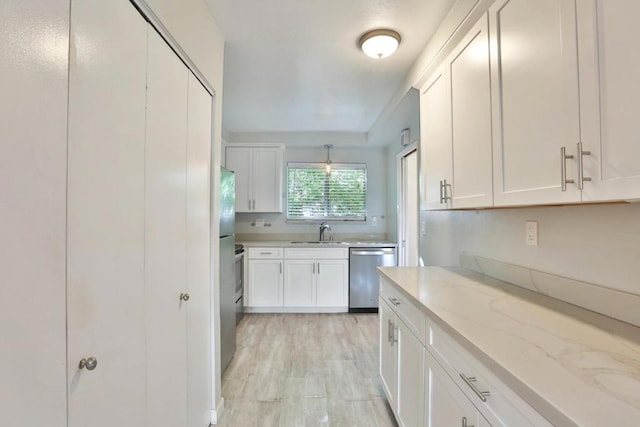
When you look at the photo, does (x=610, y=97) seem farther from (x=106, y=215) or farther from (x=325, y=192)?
(x=325, y=192)

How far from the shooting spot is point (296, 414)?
1926 millimetres

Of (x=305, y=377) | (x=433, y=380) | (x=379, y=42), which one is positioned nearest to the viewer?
(x=433, y=380)

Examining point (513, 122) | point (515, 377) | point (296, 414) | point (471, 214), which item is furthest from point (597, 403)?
point (296, 414)

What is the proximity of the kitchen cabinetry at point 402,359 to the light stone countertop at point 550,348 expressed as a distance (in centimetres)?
21

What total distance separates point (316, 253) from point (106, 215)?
314 cm

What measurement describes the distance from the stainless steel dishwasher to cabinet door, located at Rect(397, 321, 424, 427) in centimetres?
225

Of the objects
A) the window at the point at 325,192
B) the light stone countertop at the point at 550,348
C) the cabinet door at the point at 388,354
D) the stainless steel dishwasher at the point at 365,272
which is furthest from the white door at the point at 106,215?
the window at the point at 325,192

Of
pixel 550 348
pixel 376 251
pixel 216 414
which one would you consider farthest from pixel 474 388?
pixel 376 251

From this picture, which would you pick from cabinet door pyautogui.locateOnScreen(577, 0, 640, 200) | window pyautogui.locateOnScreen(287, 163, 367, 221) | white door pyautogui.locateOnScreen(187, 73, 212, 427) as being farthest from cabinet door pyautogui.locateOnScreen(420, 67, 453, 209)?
window pyautogui.locateOnScreen(287, 163, 367, 221)

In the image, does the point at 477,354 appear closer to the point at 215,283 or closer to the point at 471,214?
the point at 471,214

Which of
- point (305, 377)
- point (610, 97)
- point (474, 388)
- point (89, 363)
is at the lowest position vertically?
point (305, 377)

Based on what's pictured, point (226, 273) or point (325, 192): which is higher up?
point (325, 192)

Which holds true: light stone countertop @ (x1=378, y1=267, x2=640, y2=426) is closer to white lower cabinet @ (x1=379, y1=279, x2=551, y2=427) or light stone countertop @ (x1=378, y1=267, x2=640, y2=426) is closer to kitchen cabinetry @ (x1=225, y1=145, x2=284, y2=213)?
white lower cabinet @ (x1=379, y1=279, x2=551, y2=427)

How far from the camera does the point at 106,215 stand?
0.89 meters
